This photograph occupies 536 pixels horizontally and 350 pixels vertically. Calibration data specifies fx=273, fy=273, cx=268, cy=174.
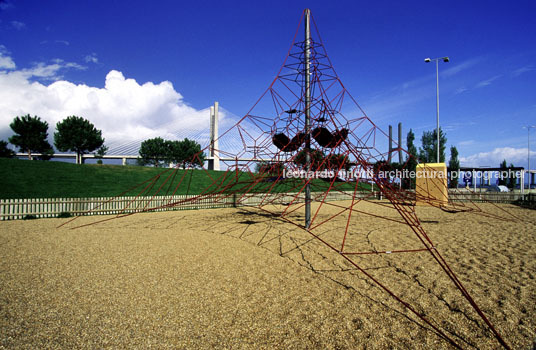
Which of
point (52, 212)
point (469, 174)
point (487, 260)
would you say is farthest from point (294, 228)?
point (469, 174)

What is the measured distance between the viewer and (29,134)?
3431cm

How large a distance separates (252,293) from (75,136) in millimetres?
42217

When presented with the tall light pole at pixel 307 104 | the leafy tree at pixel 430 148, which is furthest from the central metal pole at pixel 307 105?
the leafy tree at pixel 430 148

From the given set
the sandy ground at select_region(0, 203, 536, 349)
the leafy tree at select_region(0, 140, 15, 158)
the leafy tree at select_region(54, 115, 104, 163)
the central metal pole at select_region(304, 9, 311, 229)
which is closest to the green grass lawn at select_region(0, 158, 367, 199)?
the central metal pole at select_region(304, 9, 311, 229)

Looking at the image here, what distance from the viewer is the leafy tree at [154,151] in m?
48.1

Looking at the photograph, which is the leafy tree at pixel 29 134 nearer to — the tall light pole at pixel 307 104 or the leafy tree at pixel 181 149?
the leafy tree at pixel 181 149

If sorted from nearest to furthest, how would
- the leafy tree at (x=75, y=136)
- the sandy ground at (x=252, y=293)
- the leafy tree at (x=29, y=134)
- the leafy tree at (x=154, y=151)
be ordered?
the sandy ground at (x=252, y=293)
the leafy tree at (x=29, y=134)
the leafy tree at (x=75, y=136)
the leafy tree at (x=154, y=151)

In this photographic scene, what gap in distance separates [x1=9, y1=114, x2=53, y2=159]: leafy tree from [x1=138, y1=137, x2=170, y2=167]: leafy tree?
47.9 ft

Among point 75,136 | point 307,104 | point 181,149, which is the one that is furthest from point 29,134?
point 307,104

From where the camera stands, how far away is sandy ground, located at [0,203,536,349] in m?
2.95

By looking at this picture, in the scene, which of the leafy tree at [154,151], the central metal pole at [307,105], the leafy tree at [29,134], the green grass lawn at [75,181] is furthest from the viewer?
the leafy tree at [154,151]

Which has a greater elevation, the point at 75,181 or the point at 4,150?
the point at 4,150

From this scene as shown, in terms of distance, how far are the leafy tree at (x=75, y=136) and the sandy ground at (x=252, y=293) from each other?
3573 centimetres

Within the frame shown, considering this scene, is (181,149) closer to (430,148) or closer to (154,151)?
(154,151)
